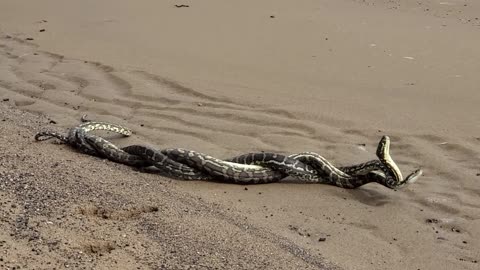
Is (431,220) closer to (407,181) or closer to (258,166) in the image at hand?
(407,181)

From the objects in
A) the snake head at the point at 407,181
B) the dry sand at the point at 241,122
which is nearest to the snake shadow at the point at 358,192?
the dry sand at the point at 241,122

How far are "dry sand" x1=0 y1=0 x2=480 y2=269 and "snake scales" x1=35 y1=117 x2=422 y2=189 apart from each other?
118 mm

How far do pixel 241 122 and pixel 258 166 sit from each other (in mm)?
1937

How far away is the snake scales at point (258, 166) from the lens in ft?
23.5

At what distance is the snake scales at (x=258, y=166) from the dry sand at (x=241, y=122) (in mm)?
118

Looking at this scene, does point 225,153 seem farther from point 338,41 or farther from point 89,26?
point 89,26

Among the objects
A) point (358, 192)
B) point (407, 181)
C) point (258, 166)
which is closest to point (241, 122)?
point (258, 166)

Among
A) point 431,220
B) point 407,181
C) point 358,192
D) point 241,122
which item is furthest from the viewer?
point 241,122

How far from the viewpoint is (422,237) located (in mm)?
6223

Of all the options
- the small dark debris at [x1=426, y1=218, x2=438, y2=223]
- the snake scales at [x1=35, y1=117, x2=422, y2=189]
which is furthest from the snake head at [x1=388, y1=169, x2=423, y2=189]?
the small dark debris at [x1=426, y1=218, x2=438, y2=223]

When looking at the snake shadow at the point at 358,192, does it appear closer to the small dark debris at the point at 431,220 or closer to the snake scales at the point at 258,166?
the snake scales at the point at 258,166

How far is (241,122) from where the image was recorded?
30.1 ft

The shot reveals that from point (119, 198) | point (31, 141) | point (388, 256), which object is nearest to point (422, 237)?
point (388, 256)

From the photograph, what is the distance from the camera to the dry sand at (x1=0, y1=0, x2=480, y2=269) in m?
5.41
